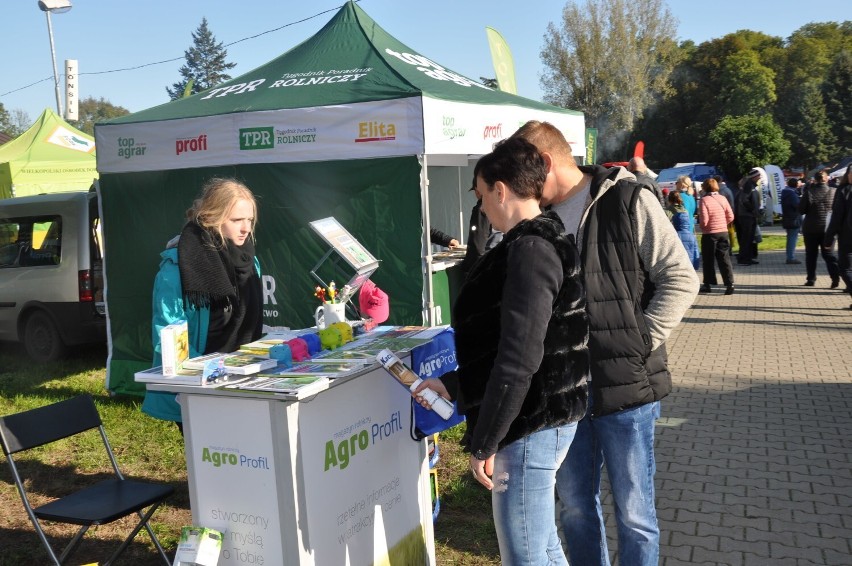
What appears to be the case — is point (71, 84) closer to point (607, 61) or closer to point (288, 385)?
point (288, 385)

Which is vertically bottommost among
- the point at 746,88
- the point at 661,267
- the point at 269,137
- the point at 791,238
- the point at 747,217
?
the point at 791,238

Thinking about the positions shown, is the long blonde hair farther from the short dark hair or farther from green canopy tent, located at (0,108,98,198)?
green canopy tent, located at (0,108,98,198)

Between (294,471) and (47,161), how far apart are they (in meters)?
13.8

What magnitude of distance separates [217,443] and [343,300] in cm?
103

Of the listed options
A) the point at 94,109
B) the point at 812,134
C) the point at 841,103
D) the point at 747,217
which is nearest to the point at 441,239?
the point at 747,217

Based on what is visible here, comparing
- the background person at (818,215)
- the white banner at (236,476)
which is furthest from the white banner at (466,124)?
the background person at (818,215)

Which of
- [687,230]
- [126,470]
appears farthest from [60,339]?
[687,230]

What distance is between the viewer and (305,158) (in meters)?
6.04

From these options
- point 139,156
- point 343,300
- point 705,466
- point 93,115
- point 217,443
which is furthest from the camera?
point 93,115

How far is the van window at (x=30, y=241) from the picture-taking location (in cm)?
798

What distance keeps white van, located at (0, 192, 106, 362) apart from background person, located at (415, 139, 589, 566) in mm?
6254

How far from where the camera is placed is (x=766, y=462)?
4.76 metres

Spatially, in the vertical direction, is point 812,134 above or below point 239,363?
above

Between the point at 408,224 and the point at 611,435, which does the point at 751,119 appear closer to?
the point at 408,224
